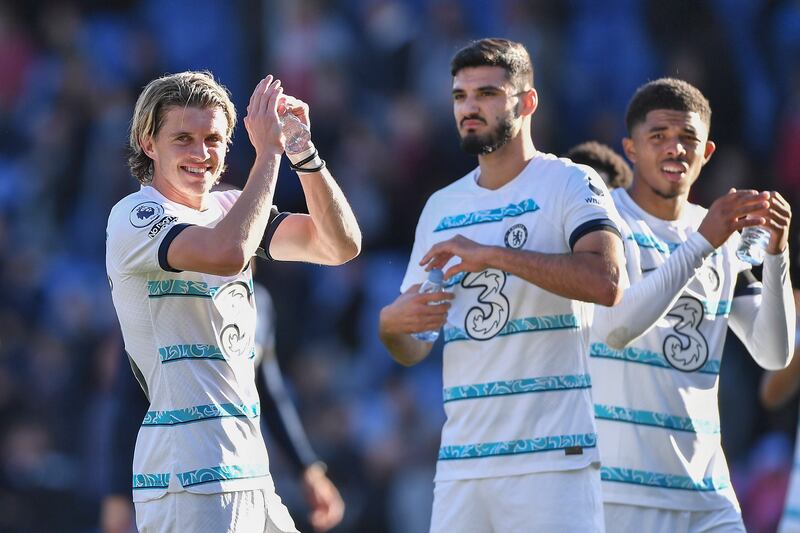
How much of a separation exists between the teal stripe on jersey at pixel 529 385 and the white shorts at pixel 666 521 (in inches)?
24.4

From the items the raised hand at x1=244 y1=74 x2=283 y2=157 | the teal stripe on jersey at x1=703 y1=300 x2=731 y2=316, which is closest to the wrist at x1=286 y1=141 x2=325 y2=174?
the raised hand at x1=244 y1=74 x2=283 y2=157

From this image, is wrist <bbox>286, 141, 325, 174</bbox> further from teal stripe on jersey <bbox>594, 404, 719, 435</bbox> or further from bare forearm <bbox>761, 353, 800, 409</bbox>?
bare forearm <bbox>761, 353, 800, 409</bbox>

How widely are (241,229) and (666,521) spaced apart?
2126 mm

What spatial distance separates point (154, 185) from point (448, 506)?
155 centimetres

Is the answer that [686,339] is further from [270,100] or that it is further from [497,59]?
[270,100]

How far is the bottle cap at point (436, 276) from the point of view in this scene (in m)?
5.05

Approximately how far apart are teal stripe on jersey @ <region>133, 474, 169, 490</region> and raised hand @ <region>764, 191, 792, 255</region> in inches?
95.5

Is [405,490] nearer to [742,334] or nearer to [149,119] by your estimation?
[742,334]

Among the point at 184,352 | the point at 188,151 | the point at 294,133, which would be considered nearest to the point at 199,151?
the point at 188,151

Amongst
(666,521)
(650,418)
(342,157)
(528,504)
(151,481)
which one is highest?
(342,157)

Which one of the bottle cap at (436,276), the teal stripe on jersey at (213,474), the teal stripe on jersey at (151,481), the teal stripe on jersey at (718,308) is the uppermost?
the bottle cap at (436,276)

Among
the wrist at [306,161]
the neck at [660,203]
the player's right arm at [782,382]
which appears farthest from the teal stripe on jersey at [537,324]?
the player's right arm at [782,382]

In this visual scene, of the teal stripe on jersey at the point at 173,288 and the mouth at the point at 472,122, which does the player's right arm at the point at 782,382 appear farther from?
the teal stripe on jersey at the point at 173,288

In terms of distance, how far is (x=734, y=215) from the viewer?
203 inches
